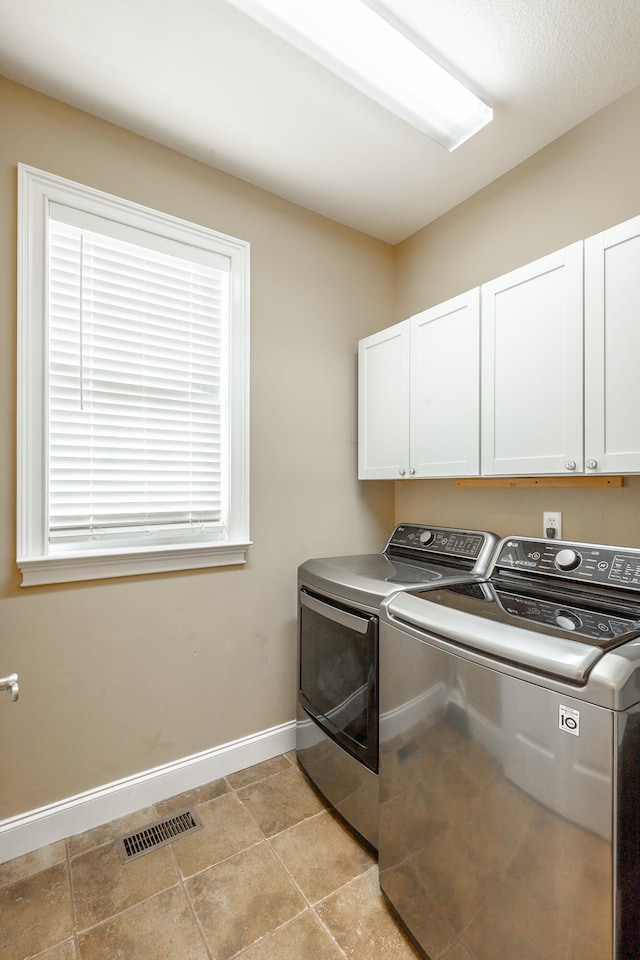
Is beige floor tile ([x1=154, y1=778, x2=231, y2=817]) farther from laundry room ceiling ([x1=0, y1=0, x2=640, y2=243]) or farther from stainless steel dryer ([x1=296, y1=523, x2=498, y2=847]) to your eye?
laundry room ceiling ([x1=0, y1=0, x2=640, y2=243])

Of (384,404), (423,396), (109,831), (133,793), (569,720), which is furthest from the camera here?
(384,404)

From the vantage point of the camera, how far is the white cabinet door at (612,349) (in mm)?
1346

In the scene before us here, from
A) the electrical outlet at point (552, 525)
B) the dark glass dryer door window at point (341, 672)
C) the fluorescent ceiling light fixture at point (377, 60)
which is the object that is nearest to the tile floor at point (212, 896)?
the dark glass dryer door window at point (341, 672)

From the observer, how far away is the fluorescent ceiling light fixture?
1317 millimetres

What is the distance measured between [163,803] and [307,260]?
8.32 ft

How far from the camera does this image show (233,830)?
171 centimetres

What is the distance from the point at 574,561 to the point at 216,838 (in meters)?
1.60

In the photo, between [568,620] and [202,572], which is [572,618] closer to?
[568,620]

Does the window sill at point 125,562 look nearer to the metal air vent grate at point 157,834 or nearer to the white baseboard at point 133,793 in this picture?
the white baseboard at point 133,793

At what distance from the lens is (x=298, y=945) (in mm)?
1282

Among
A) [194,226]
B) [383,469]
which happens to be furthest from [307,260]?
[383,469]

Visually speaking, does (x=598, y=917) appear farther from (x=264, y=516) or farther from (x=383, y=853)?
(x=264, y=516)

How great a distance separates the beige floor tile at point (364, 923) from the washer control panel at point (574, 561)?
3.78 feet

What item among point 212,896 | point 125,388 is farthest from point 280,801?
point 125,388
